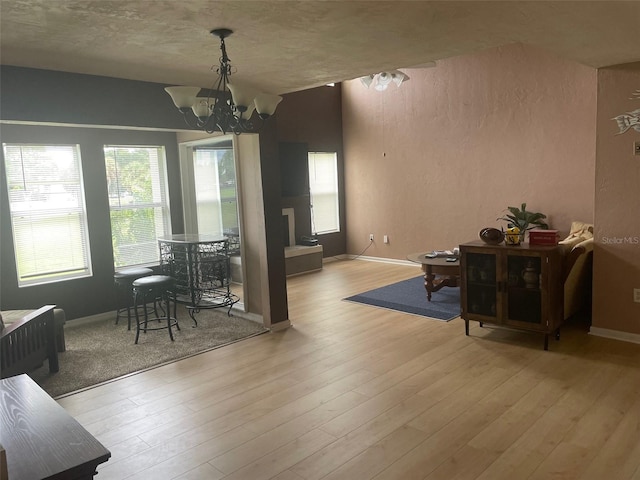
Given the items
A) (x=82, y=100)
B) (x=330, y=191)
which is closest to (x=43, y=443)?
(x=82, y=100)

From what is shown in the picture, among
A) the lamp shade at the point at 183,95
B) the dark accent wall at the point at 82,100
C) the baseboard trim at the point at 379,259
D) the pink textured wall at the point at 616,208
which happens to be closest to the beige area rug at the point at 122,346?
the dark accent wall at the point at 82,100

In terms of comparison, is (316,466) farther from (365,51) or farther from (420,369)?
(365,51)

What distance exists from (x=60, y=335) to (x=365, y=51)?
11.3 feet

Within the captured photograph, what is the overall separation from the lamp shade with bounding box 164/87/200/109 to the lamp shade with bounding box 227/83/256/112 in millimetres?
226

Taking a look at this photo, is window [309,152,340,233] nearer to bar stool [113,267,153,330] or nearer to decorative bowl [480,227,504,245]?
bar stool [113,267,153,330]

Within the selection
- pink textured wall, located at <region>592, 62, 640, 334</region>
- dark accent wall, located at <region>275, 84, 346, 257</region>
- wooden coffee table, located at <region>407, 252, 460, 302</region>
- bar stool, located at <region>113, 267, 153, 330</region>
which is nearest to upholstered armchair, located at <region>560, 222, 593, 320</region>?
pink textured wall, located at <region>592, 62, 640, 334</region>

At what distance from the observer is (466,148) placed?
22.6 feet

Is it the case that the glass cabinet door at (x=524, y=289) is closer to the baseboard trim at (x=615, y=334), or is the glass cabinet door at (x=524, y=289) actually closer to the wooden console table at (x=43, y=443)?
the baseboard trim at (x=615, y=334)

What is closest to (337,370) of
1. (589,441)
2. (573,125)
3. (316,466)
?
(316,466)

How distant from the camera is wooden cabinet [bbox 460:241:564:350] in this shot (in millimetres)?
3789

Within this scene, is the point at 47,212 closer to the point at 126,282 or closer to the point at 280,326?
the point at 126,282

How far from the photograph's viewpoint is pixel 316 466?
2.40 m

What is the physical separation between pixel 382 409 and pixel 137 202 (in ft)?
13.7

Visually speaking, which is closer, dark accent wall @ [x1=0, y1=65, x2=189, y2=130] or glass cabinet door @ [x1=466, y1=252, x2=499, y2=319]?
dark accent wall @ [x1=0, y1=65, x2=189, y2=130]
